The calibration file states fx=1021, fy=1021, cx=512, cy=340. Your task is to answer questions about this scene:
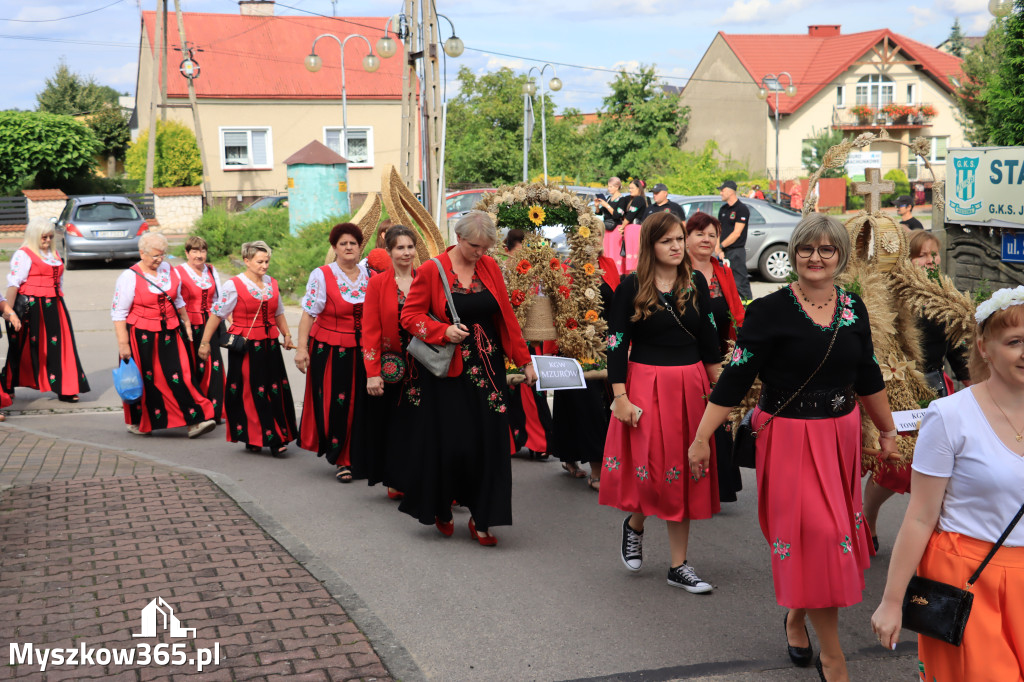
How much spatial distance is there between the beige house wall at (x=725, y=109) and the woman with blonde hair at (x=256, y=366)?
43660 millimetres

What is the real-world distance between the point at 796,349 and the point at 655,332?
1225 mm

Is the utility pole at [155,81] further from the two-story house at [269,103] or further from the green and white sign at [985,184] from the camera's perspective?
the green and white sign at [985,184]

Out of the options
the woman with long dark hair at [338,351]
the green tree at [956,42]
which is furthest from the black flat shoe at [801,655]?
the green tree at [956,42]

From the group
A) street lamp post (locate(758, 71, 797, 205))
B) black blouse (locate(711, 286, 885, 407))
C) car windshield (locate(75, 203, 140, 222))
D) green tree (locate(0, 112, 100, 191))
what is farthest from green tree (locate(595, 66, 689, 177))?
black blouse (locate(711, 286, 885, 407))

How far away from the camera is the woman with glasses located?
402 cm

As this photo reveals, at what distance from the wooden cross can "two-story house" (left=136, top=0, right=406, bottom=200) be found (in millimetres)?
38312

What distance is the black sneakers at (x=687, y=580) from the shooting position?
17.2 feet

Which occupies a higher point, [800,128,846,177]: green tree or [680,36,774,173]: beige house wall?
[680,36,774,173]: beige house wall

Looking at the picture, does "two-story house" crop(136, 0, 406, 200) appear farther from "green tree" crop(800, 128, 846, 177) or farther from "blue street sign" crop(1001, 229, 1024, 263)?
"blue street sign" crop(1001, 229, 1024, 263)

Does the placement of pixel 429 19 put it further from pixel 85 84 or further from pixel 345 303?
pixel 85 84

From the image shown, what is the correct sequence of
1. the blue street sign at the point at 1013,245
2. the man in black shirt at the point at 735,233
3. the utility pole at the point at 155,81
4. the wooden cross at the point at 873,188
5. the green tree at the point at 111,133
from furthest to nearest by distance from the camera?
the green tree at the point at 111,133 < the utility pole at the point at 155,81 < the man in black shirt at the point at 735,233 < the blue street sign at the point at 1013,245 < the wooden cross at the point at 873,188

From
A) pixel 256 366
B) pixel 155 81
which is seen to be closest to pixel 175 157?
pixel 155 81

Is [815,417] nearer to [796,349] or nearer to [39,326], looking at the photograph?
[796,349]

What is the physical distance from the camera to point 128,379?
896 centimetres
